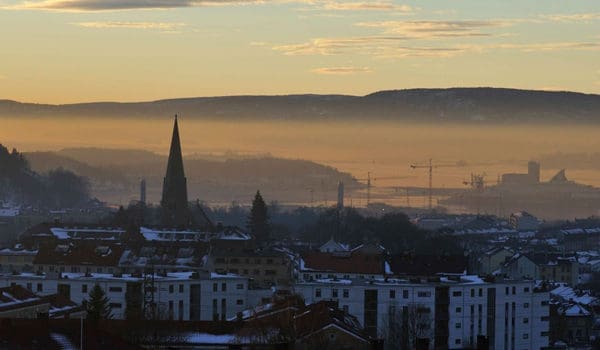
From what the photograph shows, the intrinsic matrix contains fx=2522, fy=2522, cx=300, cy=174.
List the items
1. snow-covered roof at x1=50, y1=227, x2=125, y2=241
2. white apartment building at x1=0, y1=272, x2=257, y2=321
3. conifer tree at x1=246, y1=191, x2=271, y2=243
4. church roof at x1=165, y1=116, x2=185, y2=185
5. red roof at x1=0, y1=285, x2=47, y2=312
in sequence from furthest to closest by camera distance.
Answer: church roof at x1=165, y1=116, x2=185, y2=185
conifer tree at x1=246, y1=191, x2=271, y2=243
snow-covered roof at x1=50, y1=227, x2=125, y2=241
white apartment building at x1=0, y1=272, x2=257, y2=321
red roof at x1=0, y1=285, x2=47, y2=312

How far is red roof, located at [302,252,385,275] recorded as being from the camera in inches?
4382

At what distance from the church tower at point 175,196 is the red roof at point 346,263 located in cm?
5173

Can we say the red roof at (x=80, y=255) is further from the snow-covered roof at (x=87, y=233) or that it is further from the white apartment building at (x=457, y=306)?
the white apartment building at (x=457, y=306)

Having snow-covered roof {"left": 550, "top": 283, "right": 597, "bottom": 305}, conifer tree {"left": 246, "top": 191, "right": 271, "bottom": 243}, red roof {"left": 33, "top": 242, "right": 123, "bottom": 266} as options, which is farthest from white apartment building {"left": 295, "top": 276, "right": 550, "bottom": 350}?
conifer tree {"left": 246, "top": 191, "right": 271, "bottom": 243}

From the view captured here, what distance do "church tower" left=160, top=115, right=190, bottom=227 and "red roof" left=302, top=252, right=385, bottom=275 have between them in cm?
5173

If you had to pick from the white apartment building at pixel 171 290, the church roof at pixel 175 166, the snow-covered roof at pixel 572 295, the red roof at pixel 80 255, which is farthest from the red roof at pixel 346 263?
the church roof at pixel 175 166

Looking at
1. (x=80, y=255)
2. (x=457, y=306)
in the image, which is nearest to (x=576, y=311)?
(x=457, y=306)

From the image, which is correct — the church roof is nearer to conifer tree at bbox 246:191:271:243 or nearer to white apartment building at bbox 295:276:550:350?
conifer tree at bbox 246:191:271:243

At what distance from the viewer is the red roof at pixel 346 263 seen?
111312 mm

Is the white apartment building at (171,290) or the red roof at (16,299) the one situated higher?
the red roof at (16,299)

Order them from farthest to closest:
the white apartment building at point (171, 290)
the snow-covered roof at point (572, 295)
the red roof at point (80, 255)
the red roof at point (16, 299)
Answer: the snow-covered roof at point (572, 295), the red roof at point (80, 255), the white apartment building at point (171, 290), the red roof at point (16, 299)

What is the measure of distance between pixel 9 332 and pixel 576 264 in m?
109

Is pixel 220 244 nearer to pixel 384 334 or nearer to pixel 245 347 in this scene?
pixel 384 334

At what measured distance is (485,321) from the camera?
90.1 meters
